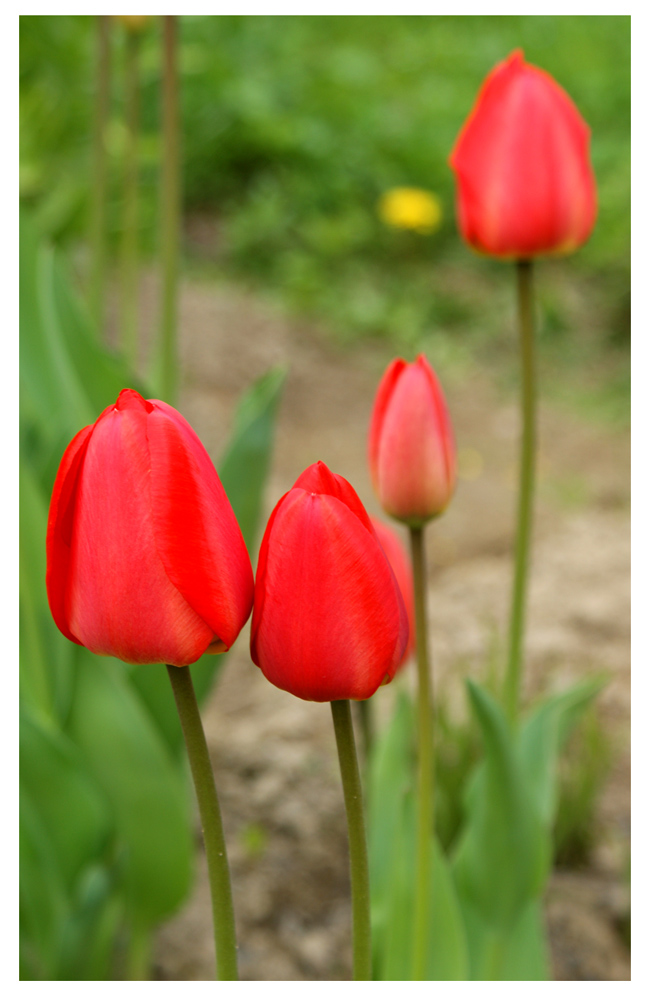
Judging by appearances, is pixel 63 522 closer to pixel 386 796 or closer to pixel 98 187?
pixel 386 796

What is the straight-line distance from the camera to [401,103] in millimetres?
4156

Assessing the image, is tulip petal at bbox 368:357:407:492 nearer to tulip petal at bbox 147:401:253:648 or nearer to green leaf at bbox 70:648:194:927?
tulip petal at bbox 147:401:253:648

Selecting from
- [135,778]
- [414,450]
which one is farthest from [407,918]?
[414,450]

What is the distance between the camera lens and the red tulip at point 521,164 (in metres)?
0.76

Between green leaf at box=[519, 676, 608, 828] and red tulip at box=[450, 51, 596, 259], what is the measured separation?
47 centimetres

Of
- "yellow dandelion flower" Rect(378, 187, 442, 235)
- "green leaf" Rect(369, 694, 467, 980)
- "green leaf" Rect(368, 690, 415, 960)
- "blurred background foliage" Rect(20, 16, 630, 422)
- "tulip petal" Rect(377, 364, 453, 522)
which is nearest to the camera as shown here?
"tulip petal" Rect(377, 364, 453, 522)

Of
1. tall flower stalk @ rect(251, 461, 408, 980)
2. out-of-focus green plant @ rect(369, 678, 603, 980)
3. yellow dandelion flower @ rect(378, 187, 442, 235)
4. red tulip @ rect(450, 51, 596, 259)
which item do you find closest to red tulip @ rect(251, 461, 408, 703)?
tall flower stalk @ rect(251, 461, 408, 980)

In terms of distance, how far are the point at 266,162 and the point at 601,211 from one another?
130 centimetres

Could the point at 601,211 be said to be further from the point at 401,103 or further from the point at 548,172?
the point at 548,172

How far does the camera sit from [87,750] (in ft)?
3.01

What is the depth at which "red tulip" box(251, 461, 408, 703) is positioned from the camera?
1.16ft

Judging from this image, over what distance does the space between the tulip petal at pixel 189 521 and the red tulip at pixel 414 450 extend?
226mm

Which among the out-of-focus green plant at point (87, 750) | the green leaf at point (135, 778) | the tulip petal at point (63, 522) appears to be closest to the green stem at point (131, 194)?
the out-of-focus green plant at point (87, 750)
